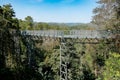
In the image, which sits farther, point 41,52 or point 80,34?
point 41,52

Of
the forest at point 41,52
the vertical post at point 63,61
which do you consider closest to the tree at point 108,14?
the forest at point 41,52

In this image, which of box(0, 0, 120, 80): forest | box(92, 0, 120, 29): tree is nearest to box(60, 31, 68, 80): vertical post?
box(0, 0, 120, 80): forest

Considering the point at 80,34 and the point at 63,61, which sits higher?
the point at 80,34

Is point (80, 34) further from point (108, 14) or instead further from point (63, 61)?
point (63, 61)

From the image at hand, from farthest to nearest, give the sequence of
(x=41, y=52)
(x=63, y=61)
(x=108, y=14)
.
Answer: (x=41, y=52), (x=63, y=61), (x=108, y=14)

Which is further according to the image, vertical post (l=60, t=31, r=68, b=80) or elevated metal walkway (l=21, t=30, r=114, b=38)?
vertical post (l=60, t=31, r=68, b=80)

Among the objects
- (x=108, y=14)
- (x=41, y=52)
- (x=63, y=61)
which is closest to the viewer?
(x=108, y=14)

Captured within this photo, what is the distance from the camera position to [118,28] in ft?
88.5

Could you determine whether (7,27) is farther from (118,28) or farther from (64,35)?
(118,28)

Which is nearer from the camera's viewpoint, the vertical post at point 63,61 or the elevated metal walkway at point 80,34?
the elevated metal walkway at point 80,34

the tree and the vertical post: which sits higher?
the tree

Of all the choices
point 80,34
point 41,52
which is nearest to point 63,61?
point 80,34

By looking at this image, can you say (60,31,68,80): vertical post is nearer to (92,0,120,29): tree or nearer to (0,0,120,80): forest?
(0,0,120,80): forest

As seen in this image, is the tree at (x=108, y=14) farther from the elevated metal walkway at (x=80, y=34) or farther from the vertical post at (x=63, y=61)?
the vertical post at (x=63, y=61)
